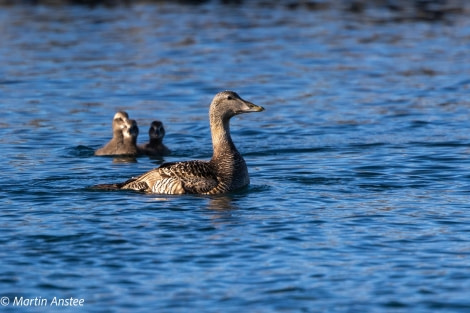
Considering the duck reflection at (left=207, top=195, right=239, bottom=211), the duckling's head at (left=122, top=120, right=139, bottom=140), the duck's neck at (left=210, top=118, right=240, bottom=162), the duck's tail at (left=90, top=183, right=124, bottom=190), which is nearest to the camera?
the duck reflection at (left=207, top=195, right=239, bottom=211)

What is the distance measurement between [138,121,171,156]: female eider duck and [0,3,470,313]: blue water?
0.24 m

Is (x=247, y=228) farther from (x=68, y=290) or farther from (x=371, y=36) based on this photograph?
(x=371, y=36)

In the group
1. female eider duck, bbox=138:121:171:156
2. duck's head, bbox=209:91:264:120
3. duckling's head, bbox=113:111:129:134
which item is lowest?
female eider duck, bbox=138:121:171:156

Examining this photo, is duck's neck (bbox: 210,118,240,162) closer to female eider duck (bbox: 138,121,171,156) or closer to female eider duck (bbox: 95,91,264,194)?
female eider duck (bbox: 95,91,264,194)

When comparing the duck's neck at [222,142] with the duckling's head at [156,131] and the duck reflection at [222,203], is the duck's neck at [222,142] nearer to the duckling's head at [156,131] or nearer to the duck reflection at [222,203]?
the duck reflection at [222,203]

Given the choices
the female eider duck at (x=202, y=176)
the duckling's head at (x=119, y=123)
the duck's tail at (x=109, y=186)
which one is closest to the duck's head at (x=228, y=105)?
the female eider duck at (x=202, y=176)

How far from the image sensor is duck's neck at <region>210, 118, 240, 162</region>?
16922 mm

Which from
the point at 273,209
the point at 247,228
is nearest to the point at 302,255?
the point at 247,228

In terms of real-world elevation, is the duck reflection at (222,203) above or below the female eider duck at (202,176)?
below

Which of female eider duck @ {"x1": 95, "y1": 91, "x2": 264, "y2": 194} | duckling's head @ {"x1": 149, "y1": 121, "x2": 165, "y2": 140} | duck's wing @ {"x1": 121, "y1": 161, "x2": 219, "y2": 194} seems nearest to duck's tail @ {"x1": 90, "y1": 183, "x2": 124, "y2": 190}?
female eider duck @ {"x1": 95, "y1": 91, "x2": 264, "y2": 194}

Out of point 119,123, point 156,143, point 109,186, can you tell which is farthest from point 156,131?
point 109,186

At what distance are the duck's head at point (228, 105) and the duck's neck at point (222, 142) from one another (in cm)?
11

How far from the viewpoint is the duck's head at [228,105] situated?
1716 cm

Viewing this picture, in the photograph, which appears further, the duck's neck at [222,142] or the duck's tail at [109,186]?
the duck's neck at [222,142]
